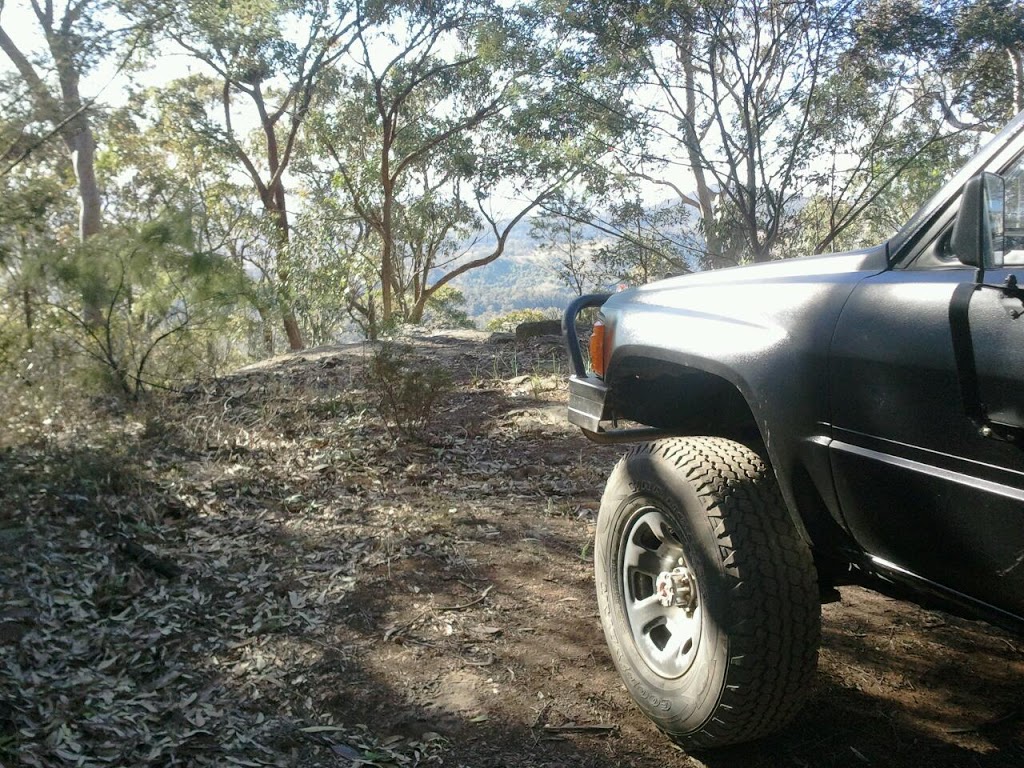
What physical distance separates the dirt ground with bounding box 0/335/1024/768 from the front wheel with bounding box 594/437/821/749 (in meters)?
0.27

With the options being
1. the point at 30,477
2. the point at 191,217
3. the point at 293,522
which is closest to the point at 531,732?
the point at 293,522

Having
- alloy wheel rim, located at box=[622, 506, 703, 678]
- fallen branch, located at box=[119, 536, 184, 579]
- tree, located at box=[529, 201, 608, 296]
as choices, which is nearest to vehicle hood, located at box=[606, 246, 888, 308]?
alloy wheel rim, located at box=[622, 506, 703, 678]

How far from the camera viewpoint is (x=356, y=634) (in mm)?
3561

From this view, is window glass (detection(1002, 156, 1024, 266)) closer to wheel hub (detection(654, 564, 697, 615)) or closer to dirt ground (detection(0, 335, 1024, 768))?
wheel hub (detection(654, 564, 697, 615))

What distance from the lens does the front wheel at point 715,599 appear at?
2305mm

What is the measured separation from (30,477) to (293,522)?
1.47 meters

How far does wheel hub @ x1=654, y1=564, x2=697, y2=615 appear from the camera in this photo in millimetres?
2602

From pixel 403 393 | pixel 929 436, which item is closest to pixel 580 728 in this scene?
pixel 929 436

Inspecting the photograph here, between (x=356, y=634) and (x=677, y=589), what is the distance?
152cm

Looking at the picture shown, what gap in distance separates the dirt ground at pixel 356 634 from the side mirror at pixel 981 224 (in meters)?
1.60

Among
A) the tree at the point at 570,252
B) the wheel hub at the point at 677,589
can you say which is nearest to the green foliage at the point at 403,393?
the wheel hub at the point at 677,589

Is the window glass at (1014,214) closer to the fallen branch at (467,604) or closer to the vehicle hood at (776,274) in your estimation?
the vehicle hood at (776,274)

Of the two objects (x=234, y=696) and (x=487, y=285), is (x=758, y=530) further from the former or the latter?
(x=487, y=285)

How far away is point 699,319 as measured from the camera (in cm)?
265
